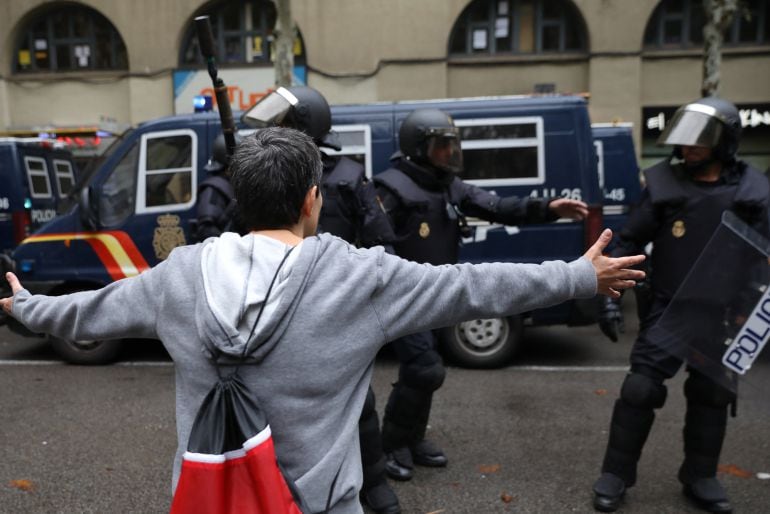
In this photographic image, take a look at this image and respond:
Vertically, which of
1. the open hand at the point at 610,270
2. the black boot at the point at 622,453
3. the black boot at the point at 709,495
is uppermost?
the open hand at the point at 610,270

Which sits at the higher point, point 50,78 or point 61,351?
point 50,78

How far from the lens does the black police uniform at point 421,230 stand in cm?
385

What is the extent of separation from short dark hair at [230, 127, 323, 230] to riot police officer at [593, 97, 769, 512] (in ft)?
7.56

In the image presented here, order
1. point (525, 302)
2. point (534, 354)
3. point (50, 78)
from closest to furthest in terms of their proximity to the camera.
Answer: point (525, 302) < point (534, 354) < point (50, 78)

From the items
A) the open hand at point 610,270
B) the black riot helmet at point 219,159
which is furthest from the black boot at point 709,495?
the black riot helmet at point 219,159

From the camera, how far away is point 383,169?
6484mm

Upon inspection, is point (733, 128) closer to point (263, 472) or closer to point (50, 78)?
point (263, 472)

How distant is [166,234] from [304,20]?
1027cm

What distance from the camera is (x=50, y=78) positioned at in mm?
16938

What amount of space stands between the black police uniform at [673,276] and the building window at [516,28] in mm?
12890

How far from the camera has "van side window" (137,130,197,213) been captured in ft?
21.4

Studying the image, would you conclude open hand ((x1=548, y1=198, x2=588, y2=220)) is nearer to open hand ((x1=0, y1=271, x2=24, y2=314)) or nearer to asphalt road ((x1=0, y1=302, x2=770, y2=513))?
asphalt road ((x1=0, y1=302, x2=770, y2=513))

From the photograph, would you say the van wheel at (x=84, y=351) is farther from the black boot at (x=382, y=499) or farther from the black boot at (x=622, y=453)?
the black boot at (x=622, y=453)

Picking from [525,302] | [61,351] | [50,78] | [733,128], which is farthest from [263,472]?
[50,78]
